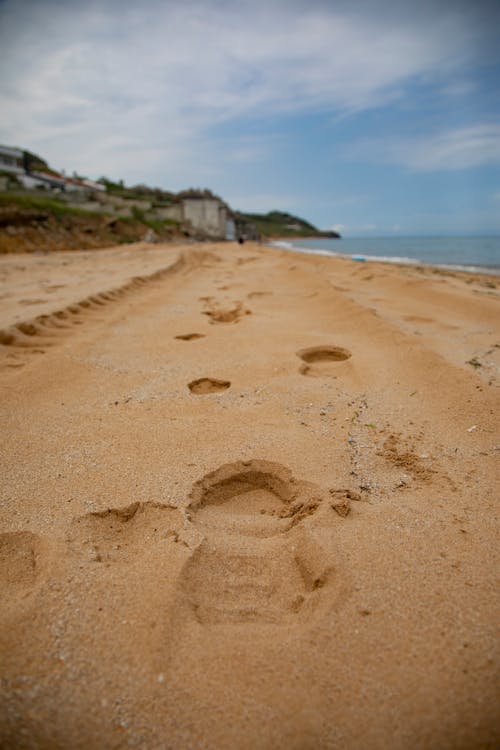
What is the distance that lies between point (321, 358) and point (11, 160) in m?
36.7

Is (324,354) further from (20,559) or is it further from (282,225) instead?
(282,225)

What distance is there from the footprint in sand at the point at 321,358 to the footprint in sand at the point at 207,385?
0.48 m

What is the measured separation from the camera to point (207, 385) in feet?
7.53

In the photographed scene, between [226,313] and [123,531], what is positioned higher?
[226,313]

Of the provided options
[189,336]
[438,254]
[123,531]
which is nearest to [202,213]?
[438,254]

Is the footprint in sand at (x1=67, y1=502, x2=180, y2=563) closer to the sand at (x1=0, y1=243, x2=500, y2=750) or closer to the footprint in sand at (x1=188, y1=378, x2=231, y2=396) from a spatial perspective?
the sand at (x1=0, y1=243, x2=500, y2=750)

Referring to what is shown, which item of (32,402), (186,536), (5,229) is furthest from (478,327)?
(5,229)

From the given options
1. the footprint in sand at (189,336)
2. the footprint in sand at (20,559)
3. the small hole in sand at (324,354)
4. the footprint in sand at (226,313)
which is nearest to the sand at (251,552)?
the footprint in sand at (20,559)

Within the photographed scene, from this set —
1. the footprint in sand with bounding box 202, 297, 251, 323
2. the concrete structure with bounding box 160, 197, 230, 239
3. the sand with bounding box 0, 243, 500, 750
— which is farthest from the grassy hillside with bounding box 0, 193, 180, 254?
the concrete structure with bounding box 160, 197, 230, 239

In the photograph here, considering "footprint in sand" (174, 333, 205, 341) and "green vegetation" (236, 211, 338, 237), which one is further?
"green vegetation" (236, 211, 338, 237)

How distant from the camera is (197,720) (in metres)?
0.77

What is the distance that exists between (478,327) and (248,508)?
264 cm

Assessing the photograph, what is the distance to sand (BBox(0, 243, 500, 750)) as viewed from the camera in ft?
2.57

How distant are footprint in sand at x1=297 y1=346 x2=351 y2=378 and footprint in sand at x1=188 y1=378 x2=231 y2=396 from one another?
0.48 metres
